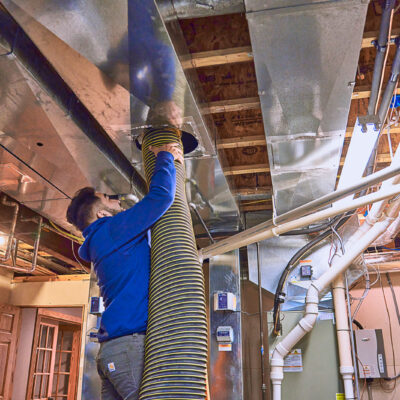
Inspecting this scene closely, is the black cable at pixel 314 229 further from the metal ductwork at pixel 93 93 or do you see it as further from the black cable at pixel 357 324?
the metal ductwork at pixel 93 93

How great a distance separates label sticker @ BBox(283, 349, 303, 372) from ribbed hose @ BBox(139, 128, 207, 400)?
2.50m

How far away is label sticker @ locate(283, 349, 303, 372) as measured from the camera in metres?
3.67

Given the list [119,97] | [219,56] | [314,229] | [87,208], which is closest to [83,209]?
[87,208]

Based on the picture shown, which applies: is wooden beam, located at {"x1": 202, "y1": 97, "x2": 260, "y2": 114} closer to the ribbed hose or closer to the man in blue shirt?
the man in blue shirt

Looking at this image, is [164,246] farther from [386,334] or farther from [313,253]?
[386,334]

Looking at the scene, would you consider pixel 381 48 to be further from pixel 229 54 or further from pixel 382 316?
pixel 382 316

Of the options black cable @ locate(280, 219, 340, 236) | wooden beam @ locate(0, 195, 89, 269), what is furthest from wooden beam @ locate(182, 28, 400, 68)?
wooden beam @ locate(0, 195, 89, 269)

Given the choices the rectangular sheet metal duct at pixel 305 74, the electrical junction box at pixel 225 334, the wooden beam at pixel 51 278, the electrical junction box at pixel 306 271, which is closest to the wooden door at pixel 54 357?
the wooden beam at pixel 51 278

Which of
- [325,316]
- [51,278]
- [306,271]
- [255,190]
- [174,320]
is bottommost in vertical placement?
[174,320]

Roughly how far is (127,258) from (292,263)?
8.69 feet

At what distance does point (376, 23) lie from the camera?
2252 millimetres

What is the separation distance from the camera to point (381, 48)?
2.04 meters

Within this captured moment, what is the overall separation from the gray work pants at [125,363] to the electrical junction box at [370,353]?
299 cm

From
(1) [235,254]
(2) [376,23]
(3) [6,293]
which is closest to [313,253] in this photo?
(1) [235,254]
